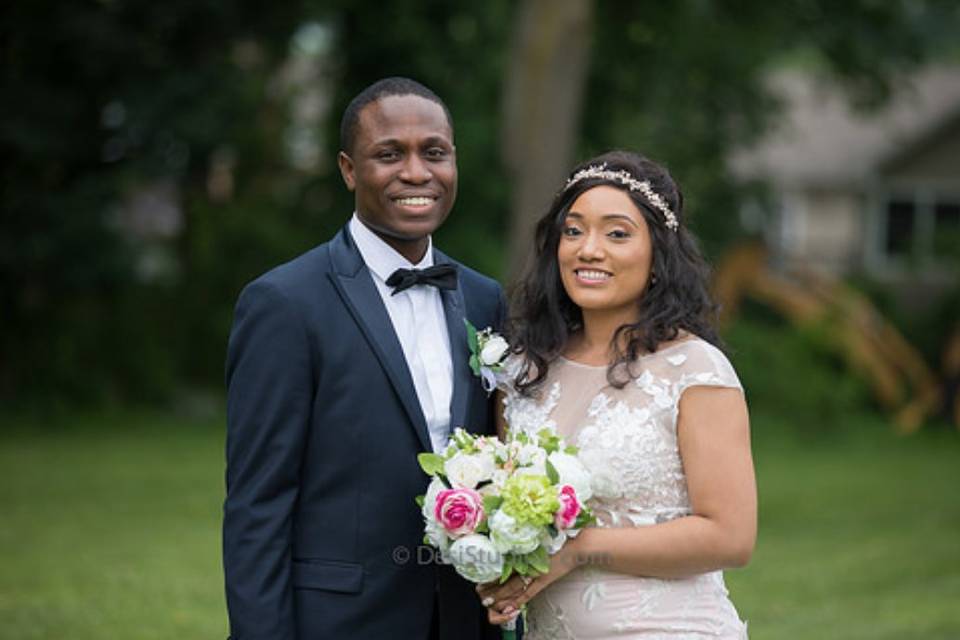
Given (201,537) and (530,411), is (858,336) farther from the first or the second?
(530,411)

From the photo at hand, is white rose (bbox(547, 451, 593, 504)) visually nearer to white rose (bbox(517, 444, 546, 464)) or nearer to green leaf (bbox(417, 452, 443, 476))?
white rose (bbox(517, 444, 546, 464))

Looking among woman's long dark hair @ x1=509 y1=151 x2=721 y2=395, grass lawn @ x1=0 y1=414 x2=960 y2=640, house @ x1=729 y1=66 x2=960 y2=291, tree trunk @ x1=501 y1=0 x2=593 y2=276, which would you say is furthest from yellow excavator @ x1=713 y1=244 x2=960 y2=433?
woman's long dark hair @ x1=509 y1=151 x2=721 y2=395

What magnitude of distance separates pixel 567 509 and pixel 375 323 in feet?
2.51

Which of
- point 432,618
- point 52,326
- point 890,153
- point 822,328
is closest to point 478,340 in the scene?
point 432,618

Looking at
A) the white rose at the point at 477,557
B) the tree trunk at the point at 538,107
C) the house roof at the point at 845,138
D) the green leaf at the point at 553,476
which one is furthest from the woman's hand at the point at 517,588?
the house roof at the point at 845,138

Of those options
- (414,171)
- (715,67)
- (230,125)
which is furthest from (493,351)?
(715,67)

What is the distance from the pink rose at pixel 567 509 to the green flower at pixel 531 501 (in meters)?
0.02

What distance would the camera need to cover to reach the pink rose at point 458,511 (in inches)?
134

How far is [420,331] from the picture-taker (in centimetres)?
383

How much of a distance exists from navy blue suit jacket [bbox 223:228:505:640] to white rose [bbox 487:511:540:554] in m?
0.36

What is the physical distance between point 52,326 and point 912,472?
1238 centimetres

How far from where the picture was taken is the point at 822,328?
22.2m

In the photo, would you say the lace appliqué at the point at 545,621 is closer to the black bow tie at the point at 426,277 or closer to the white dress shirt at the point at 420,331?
the white dress shirt at the point at 420,331

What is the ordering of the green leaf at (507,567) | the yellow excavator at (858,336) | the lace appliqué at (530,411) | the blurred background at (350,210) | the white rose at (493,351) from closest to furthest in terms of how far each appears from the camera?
the green leaf at (507,567) → the white rose at (493,351) → the lace appliqué at (530,411) → the blurred background at (350,210) → the yellow excavator at (858,336)
